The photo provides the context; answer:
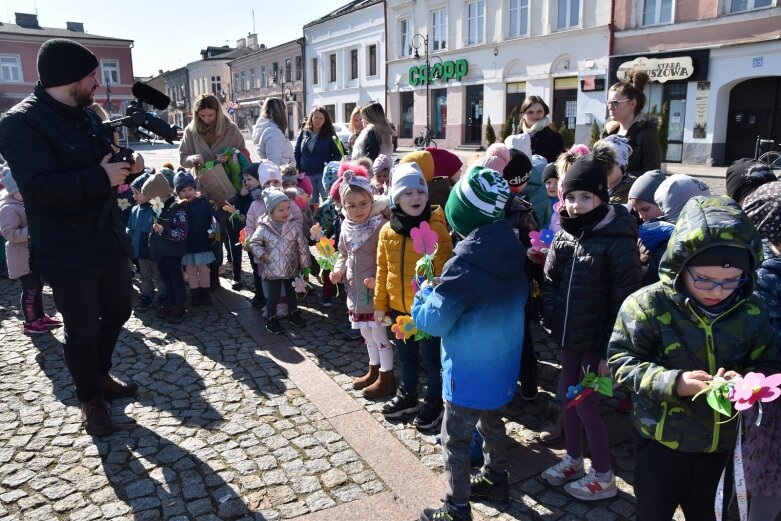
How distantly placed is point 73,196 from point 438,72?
2771cm

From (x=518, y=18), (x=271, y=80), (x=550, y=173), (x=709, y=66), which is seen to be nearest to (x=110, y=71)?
(x=271, y=80)

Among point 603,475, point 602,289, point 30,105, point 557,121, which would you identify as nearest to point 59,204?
point 30,105

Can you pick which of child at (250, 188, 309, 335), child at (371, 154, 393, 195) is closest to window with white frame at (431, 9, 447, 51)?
child at (371, 154, 393, 195)

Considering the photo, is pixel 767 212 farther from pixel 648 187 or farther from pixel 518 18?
pixel 518 18

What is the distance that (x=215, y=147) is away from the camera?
258 inches

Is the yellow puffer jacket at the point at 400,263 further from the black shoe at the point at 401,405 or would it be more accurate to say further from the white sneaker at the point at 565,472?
the white sneaker at the point at 565,472

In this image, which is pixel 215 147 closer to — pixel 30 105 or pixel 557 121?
pixel 30 105

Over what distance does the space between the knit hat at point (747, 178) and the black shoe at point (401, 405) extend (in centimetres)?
231

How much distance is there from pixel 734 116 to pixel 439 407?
62.7 ft

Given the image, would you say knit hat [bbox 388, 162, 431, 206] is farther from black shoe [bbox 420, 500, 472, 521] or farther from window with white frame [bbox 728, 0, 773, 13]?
window with white frame [bbox 728, 0, 773, 13]

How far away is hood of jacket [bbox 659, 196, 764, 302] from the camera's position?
6.25 ft

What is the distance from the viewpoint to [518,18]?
24.7m

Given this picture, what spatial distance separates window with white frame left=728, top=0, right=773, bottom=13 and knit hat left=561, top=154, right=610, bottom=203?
722 inches

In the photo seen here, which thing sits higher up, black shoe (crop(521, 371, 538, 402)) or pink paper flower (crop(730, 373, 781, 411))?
pink paper flower (crop(730, 373, 781, 411))
